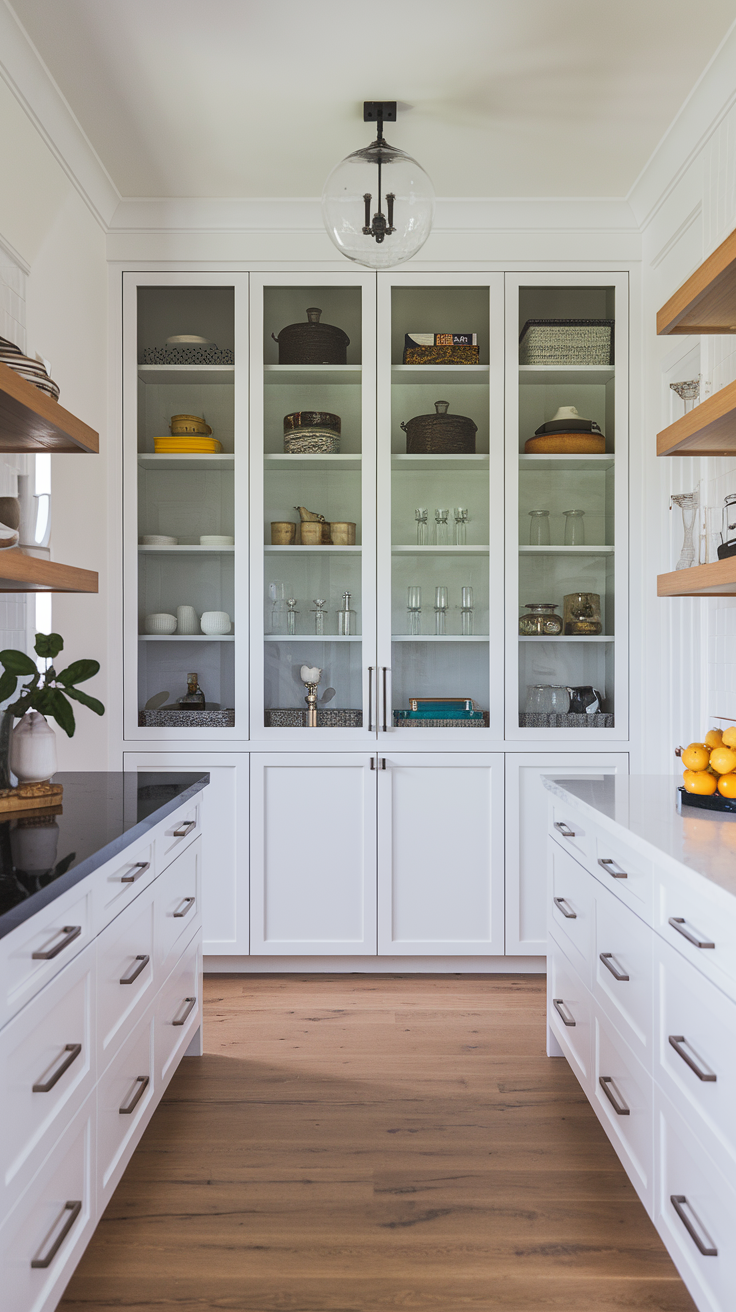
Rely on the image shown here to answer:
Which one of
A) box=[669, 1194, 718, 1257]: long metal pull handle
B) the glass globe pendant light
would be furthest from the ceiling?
box=[669, 1194, 718, 1257]: long metal pull handle

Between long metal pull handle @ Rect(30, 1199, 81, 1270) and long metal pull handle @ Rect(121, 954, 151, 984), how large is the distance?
15.4 inches

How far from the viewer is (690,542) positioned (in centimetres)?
234

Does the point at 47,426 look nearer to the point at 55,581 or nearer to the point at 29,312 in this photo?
the point at 55,581

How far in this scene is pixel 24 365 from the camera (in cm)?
188

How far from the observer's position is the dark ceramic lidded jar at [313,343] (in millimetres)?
3277

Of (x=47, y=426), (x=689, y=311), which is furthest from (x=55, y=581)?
(x=689, y=311)

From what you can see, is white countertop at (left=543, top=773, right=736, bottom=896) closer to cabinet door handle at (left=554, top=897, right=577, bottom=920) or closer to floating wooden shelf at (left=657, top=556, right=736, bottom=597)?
cabinet door handle at (left=554, top=897, right=577, bottom=920)

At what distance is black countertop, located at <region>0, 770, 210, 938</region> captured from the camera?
131cm

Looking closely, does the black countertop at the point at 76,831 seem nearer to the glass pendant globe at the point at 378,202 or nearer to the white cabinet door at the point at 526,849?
the white cabinet door at the point at 526,849

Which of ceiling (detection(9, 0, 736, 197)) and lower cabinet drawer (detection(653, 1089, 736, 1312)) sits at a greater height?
ceiling (detection(9, 0, 736, 197))

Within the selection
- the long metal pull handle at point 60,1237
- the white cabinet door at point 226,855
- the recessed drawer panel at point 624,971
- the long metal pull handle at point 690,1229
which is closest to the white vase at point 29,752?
the long metal pull handle at point 60,1237

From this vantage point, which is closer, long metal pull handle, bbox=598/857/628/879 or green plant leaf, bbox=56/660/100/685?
long metal pull handle, bbox=598/857/628/879

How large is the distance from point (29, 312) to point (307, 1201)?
2.53 m

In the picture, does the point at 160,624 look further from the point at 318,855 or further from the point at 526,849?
the point at 526,849
